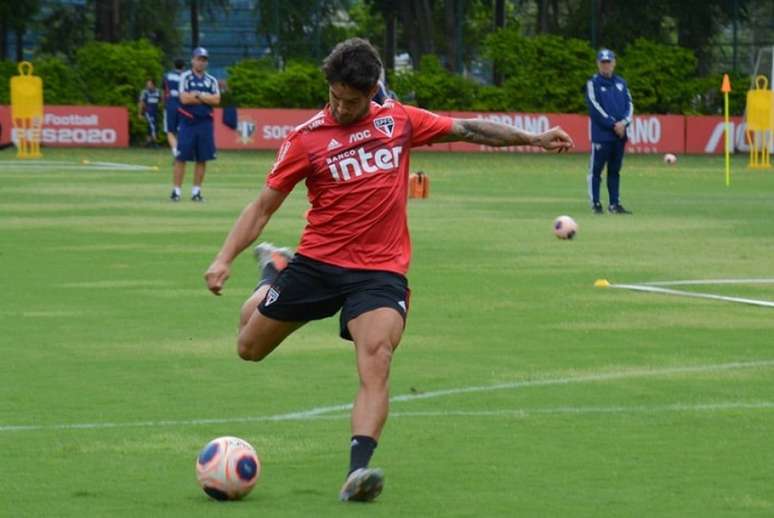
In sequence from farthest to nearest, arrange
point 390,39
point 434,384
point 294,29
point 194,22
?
point 390,39, point 194,22, point 294,29, point 434,384

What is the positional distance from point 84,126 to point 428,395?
4615cm

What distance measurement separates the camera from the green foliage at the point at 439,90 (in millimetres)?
60281

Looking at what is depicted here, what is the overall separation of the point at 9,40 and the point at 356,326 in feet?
257

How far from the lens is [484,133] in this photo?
898cm

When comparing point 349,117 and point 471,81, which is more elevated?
point 349,117

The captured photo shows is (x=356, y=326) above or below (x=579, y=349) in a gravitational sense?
above

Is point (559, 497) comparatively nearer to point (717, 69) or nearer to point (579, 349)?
point (579, 349)

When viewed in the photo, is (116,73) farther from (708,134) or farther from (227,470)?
(227,470)

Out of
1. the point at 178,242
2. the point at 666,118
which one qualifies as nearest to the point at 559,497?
the point at 178,242

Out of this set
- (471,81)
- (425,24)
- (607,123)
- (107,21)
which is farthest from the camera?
(425,24)

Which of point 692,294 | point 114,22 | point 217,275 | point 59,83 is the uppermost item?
point 114,22

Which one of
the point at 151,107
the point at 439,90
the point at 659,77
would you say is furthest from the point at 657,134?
the point at 151,107

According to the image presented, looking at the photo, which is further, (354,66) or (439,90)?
(439,90)

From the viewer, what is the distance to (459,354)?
12516 mm
